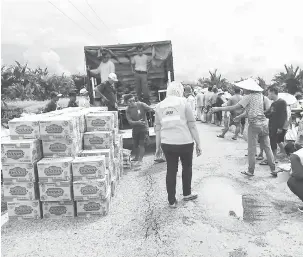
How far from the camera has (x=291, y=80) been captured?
29250 mm

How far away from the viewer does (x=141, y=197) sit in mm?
5812

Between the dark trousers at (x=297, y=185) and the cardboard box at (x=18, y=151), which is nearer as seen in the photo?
the dark trousers at (x=297, y=185)

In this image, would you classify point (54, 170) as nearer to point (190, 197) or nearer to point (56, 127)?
point (56, 127)

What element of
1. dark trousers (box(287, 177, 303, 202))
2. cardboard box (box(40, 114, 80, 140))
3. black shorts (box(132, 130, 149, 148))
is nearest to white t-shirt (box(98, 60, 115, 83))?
black shorts (box(132, 130, 149, 148))

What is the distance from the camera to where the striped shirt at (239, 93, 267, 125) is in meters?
6.41

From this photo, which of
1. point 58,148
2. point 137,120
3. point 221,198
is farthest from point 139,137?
point 58,148

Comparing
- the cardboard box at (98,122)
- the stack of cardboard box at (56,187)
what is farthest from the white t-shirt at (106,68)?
the stack of cardboard box at (56,187)

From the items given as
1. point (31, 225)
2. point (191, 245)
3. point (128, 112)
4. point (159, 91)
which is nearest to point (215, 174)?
point (128, 112)

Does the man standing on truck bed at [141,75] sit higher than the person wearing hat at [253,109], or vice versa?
the man standing on truck bed at [141,75]

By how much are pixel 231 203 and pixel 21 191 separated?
309 centimetres

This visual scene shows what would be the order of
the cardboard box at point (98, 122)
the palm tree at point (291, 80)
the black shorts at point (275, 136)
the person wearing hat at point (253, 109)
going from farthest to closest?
the palm tree at point (291, 80), the black shorts at point (275, 136), the person wearing hat at point (253, 109), the cardboard box at point (98, 122)

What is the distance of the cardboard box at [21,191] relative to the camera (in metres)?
5.03

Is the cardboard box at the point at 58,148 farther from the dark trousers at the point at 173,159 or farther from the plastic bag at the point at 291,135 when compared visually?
the plastic bag at the point at 291,135

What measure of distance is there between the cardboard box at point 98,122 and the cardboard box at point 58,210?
58.6 inches
